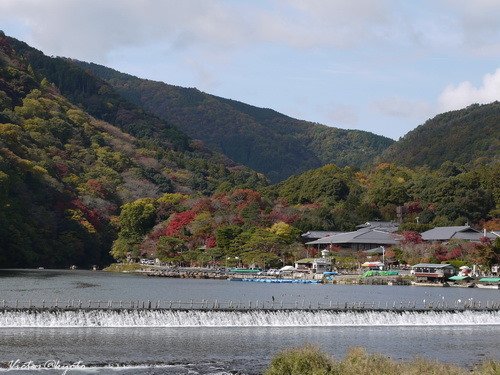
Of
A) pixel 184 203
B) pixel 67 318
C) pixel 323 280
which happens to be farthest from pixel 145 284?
pixel 184 203

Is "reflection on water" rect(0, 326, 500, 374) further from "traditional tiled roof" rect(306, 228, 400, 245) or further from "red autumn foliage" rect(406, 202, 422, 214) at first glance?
"red autumn foliage" rect(406, 202, 422, 214)

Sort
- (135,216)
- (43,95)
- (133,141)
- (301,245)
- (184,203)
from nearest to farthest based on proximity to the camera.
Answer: (301,245) → (135,216) → (184,203) → (43,95) → (133,141)

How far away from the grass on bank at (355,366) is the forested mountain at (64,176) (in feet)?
276

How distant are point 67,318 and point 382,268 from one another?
205 ft

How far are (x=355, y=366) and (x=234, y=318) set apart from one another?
2428cm

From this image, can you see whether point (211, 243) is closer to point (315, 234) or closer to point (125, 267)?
point (125, 267)

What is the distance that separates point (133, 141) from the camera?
7815 inches

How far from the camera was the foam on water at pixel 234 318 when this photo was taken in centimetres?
4609

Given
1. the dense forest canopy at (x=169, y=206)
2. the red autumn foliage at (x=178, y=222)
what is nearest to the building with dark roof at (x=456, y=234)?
the dense forest canopy at (x=169, y=206)

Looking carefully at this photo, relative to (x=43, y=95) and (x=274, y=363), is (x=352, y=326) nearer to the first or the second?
(x=274, y=363)

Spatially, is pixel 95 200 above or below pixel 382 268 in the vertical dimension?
above

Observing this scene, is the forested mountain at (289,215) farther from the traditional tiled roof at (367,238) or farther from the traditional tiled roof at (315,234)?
the traditional tiled roof at (367,238)

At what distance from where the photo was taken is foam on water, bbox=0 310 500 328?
4609 cm

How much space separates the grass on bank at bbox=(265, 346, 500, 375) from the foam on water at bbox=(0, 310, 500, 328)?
71.8 feet
